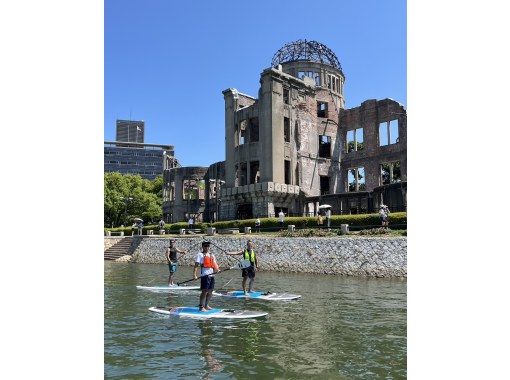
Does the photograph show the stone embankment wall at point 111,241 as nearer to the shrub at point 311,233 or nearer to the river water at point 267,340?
the shrub at point 311,233

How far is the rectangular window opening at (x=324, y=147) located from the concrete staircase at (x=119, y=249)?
23025 millimetres

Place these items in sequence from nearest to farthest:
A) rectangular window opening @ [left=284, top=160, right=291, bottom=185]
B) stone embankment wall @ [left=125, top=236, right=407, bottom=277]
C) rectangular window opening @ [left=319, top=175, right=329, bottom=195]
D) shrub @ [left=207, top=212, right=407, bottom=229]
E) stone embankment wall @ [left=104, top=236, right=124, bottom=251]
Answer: stone embankment wall @ [left=125, top=236, right=407, bottom=277] → shrub @ [left=207, top=212, right=407, bottom=229] → stone embankment wall @ [left=104, top=236, right=124, bottom=251] → rectangular window opening @ [left=284, top=160, right=291, bottom=185] → rectangular window opening @ [left=319, top=175, right=329, bottom=195]

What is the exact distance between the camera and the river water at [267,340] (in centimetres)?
810

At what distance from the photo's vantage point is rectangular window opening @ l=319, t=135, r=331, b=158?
2109 inches

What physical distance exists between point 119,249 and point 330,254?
83.8 ft

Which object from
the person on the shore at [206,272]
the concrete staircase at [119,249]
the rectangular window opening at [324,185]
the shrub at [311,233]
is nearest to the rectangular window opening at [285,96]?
the rectangular window opening at [324,185]

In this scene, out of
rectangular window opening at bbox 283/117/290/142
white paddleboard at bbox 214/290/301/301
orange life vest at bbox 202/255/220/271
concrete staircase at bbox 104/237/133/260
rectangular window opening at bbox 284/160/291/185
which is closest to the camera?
orange life vest at bbox 202/255/220/271

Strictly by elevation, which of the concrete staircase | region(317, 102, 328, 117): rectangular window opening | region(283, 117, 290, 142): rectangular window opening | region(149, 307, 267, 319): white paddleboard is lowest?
the concrete staircase

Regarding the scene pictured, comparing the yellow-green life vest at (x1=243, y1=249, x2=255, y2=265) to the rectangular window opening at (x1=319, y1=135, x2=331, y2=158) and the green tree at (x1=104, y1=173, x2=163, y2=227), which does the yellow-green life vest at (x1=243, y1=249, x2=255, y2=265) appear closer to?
the rectangular window opening at (x1=319, y1=135, x2=331, y2=158)

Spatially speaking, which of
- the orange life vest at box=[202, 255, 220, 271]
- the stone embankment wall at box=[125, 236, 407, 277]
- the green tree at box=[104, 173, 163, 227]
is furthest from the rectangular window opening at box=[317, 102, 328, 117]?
the orange life vest at box=[202, 255, 220, 271]

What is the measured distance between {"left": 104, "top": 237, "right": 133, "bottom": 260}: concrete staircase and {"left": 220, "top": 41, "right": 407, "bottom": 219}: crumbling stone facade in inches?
410

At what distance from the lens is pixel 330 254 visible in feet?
91.3
